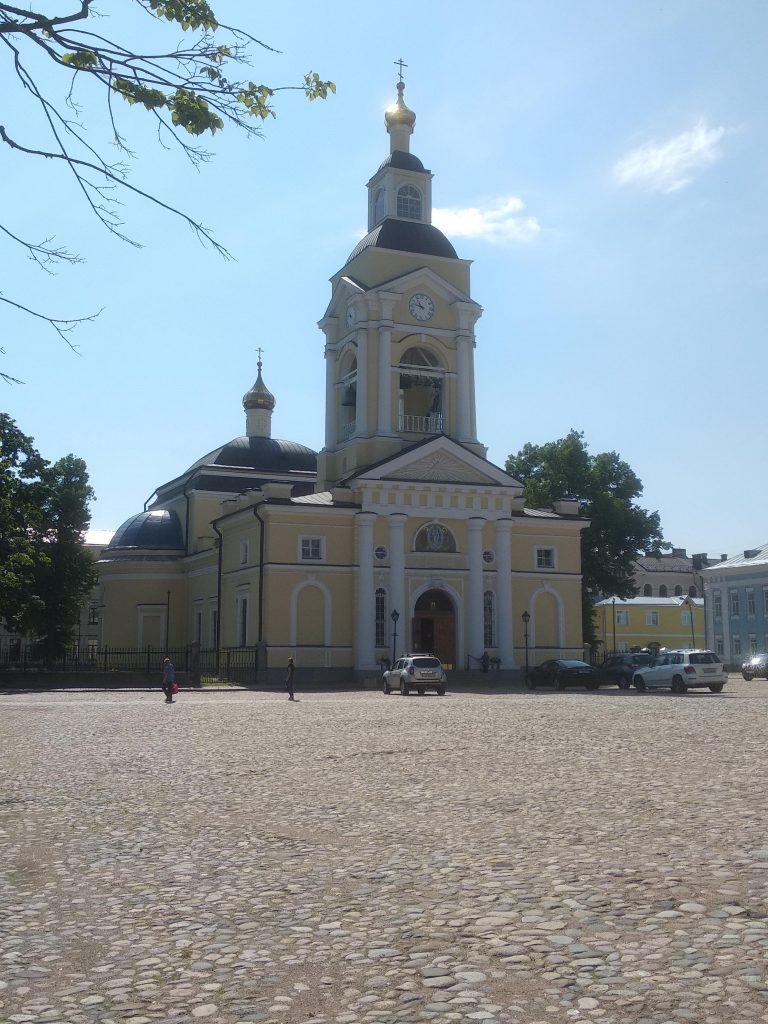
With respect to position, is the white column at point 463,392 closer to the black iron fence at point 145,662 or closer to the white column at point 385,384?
the white column at point 385,384

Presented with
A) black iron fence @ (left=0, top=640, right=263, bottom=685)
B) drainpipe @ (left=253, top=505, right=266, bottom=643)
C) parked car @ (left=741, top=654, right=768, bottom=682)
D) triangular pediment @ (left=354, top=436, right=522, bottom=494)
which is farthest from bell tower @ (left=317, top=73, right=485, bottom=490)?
parked car @ (left=741, top=654, right=768, bottom=682)

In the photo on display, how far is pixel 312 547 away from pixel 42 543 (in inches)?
599

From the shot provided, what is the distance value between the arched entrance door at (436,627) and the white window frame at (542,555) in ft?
16.9

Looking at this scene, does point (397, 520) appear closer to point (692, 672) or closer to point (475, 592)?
point (475, 592)

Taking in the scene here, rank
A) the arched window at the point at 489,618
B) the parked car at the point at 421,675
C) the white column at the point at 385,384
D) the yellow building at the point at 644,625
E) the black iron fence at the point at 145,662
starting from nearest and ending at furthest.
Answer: the parked car at the point at 421,675 < the black iron fence at the point at 145,662 < the arched window at the point at 489,618 < the white column at the point at 385,384 < the yellow building at the point at 644,625

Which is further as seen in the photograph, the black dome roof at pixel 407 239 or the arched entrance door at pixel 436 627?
the black dome roof at pixel 407 239

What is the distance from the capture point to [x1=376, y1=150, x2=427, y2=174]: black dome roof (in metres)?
52.3

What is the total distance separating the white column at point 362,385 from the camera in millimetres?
48625

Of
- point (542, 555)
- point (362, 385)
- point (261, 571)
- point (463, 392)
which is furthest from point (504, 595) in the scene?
point (362, 385)

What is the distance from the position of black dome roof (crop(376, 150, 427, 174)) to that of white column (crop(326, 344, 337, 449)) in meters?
9.31

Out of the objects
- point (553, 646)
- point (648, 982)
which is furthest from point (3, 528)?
point (648, 982)

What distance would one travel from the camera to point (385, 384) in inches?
1917

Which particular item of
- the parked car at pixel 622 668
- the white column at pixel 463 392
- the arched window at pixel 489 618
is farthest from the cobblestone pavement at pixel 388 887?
the white column at pixel 463 392

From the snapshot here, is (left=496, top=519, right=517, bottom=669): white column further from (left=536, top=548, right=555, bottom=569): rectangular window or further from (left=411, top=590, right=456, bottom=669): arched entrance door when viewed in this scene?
(left=536, top=548, right=555, bottom=569): rectangular window
